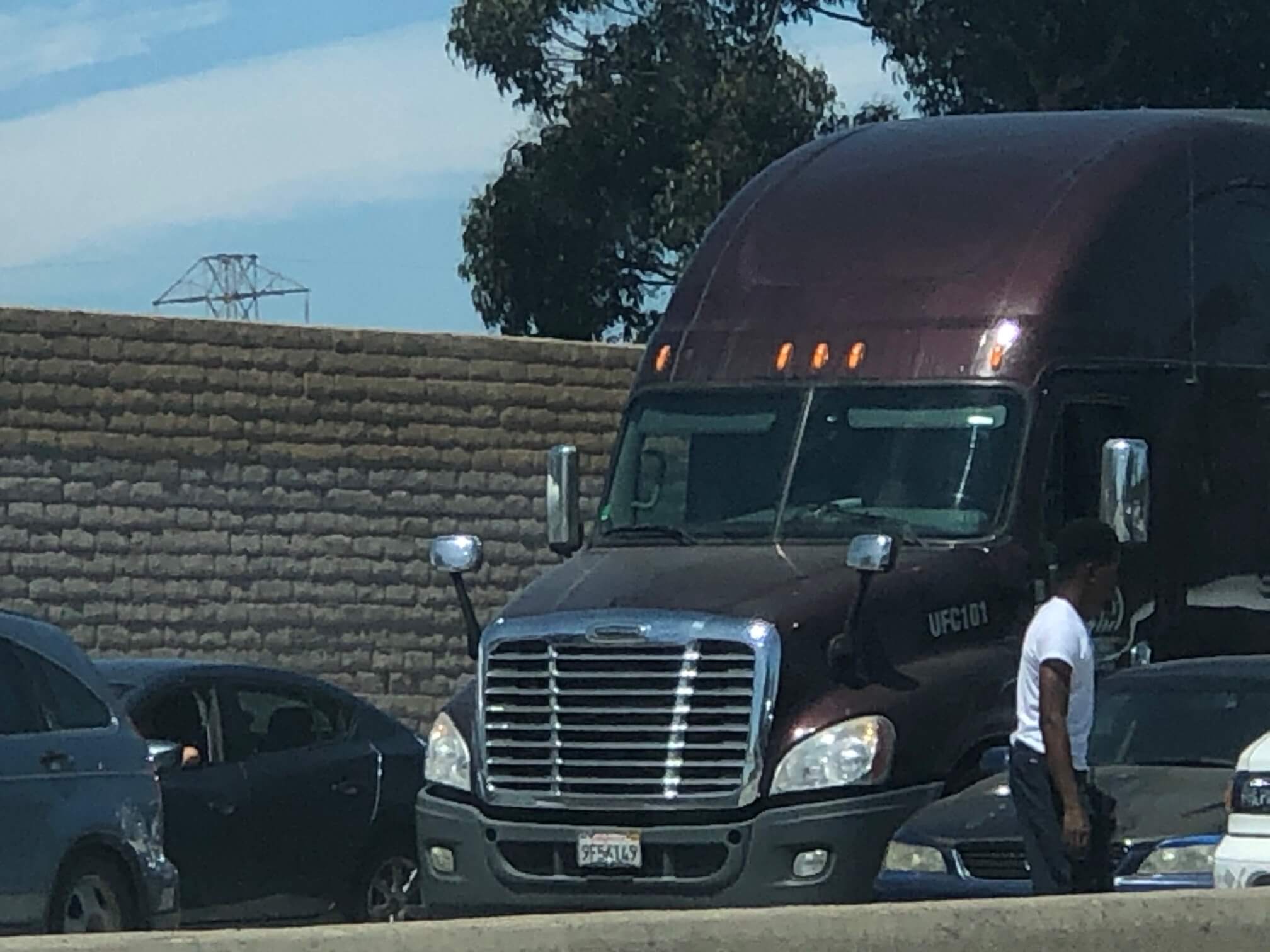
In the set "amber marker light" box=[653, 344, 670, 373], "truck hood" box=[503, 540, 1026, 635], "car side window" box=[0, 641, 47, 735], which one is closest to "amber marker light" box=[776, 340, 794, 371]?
"amber marker light" box=[653, 344, 670, 373]

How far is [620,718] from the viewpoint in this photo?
12781 mm

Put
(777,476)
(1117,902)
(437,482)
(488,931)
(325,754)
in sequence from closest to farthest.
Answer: (488,931), (1117,902), (777,476), (325,754), (437,482)

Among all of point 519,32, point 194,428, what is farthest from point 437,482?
point 519,32

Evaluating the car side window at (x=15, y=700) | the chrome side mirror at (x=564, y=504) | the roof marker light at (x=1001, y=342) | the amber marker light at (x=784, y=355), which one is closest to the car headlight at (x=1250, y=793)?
the roof marker light at (x=1001, y=342)

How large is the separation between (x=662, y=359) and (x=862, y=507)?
5.00ft

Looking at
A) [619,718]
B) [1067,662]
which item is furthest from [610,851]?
[1067,662]

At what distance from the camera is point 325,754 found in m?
15.4

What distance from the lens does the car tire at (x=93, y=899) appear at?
1198 centimetres

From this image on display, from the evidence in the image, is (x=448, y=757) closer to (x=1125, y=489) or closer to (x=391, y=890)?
(x=391, y=890)

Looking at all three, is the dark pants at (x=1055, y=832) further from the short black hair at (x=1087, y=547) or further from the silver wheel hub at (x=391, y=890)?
the silver wheel hub at (x=391, y=890)

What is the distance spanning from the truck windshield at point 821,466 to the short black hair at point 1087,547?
107 inches

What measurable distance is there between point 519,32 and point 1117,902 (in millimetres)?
30216

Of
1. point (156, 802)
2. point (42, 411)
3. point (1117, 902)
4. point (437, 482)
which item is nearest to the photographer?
point (1117, 902)

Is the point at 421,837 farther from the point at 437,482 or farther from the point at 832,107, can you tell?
the point at 832,107
